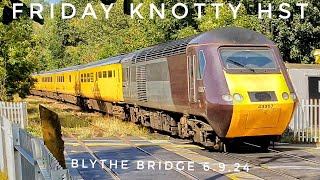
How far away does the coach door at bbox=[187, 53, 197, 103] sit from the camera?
12.6 meters

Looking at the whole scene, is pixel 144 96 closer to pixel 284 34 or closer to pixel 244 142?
pixel 244 142

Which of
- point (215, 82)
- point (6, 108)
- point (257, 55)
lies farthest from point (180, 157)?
point (6, 108)

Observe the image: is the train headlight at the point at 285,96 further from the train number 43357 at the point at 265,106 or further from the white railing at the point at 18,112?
the white railing at the point at 18,112

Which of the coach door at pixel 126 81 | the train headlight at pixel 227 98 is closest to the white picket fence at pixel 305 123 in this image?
the train headlight at pixel 227 98

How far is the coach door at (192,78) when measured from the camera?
1264 cm

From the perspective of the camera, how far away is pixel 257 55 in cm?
1273

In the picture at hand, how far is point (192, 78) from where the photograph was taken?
12758mm

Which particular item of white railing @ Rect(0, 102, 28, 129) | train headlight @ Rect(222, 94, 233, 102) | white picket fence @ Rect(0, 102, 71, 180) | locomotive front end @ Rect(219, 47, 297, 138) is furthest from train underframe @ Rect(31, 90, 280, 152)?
white picket fence @ Rect(0, 102, 71, 180)

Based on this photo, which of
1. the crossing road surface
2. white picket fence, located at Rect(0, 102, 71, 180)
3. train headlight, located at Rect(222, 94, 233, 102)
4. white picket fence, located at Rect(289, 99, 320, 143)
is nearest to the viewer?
white picket fence, located at Rect(0, 102, 71, 180)

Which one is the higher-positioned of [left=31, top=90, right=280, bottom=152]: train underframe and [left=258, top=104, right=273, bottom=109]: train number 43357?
[left=258, top=104, right=273, bottom=109]: train number 43357

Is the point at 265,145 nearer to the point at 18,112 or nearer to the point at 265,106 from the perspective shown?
the point at 265,106

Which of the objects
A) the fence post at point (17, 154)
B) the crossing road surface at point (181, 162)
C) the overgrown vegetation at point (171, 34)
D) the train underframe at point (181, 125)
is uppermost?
the overgrown vegetation at point (171, 34)

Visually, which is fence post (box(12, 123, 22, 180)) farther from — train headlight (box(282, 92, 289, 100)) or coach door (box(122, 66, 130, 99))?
coach door (box(122, 66, 130, 99))

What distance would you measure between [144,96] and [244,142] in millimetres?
4628
